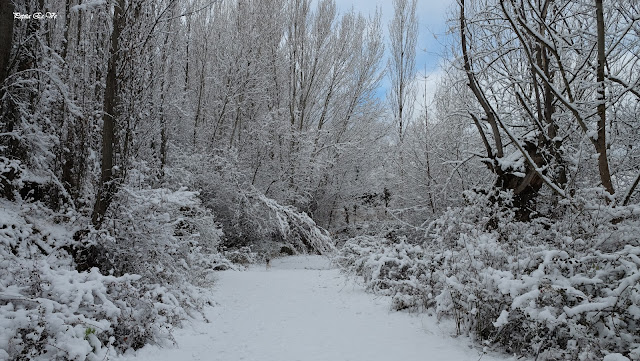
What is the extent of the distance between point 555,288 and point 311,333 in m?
2.56

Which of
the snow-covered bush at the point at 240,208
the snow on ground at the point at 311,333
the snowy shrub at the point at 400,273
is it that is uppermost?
the snow-covered bush at the point at 240,208

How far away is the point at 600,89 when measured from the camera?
397 cm

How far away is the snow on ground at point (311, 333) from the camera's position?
3643mm

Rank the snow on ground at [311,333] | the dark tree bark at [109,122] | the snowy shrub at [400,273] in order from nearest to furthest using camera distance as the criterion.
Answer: the snow on ground at [311,333] → the dark tree bark at [109,122] → the snowy shrub at [400,273]

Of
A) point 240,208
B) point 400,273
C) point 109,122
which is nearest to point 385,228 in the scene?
point 240,208

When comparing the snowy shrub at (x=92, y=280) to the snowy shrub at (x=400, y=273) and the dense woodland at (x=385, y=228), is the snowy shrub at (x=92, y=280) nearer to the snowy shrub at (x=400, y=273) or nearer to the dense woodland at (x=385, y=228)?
the dense woodland at (x=385, y=228)

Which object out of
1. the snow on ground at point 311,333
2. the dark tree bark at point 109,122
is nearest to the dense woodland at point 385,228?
the dark tree bark at point 109,122

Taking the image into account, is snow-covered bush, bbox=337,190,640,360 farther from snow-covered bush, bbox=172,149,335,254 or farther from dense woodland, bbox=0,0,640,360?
snow-covered bush, bbox=172,149,335,254

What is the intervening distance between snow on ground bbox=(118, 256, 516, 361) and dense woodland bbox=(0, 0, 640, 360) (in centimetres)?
25

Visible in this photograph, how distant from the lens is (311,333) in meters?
4.48

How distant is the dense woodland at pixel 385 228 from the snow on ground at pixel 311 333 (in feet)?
0.82

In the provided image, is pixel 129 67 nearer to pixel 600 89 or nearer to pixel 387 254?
pixel 387 254

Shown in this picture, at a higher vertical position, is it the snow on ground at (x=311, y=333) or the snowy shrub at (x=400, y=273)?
the snowy shrub at (x=400, y=273)

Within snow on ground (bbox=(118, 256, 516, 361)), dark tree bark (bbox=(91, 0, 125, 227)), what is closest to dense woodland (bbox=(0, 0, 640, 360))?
dark tree bark (bbox=(91, 0, 125, 227))
